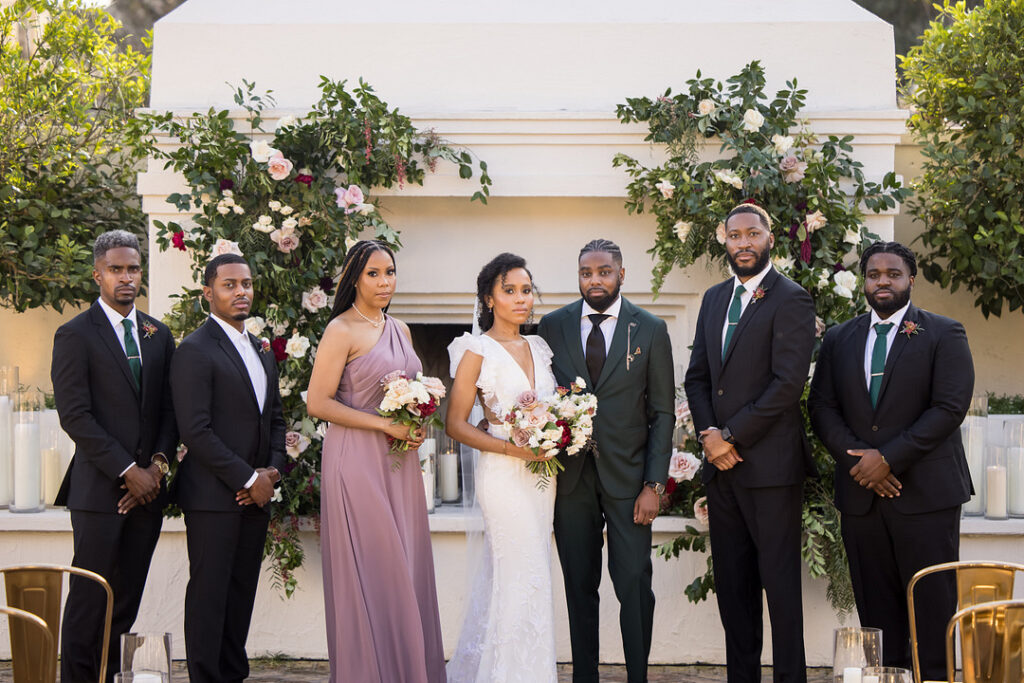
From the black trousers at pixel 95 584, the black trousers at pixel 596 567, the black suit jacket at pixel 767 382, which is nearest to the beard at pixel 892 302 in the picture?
the black suit jacket at pixel 767 382

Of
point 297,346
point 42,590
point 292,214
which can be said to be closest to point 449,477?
point 297,346

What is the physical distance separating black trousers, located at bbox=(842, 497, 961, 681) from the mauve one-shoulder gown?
205 centimetres

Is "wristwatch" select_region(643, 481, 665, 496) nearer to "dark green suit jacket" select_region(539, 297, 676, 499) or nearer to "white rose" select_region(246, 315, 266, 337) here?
"dark green suit jacket" select_region(539, 297, 676, 499)

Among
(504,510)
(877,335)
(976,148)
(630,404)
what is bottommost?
(504,510)

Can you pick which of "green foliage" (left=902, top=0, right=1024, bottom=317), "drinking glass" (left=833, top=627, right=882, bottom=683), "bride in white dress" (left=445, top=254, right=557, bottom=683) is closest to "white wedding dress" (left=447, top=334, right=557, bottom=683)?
"bride in white dress" (left=445, top=254, right=557, bottom=683)

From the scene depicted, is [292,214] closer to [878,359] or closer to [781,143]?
[781,143]

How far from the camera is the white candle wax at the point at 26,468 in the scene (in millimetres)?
6488

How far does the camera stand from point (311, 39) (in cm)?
670

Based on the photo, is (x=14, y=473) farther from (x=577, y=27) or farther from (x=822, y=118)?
(x=822, y=118)

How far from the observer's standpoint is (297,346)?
6.13m

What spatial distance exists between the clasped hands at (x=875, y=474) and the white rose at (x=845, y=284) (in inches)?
49.9

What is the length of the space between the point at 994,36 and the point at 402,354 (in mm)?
4177

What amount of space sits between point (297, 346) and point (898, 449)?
10.6 feet

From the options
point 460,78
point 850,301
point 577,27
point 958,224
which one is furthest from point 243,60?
point 958,224
